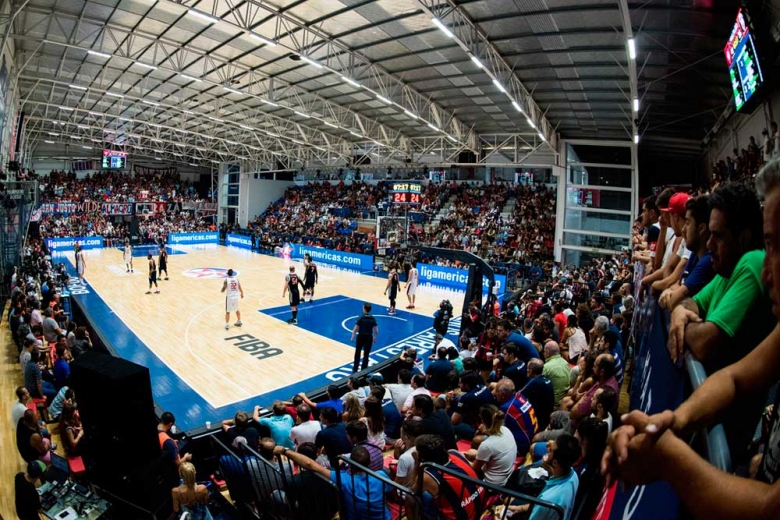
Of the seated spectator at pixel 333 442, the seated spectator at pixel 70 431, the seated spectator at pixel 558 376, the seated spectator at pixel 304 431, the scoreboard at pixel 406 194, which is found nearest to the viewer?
the seated spectator at pixel 333 442

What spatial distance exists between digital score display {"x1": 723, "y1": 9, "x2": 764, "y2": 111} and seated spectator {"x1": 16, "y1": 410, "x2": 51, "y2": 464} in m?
11.8

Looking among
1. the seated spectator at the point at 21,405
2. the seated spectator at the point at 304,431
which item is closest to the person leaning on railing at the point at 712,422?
the seated spectator at the point at 304,431

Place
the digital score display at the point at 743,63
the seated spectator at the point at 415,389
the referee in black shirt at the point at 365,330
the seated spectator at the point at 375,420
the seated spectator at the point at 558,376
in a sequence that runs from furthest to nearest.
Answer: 1. the referee in black shirt at the point at 365,330
2. the digital score display at the point at 743,63
3. the seated spectator at the point at 415,389
4. the seated spectator at the point at 558,376
5. the seated spectator at the point at 375,420

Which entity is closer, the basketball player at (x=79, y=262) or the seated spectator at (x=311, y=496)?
the seated spectator at (x=311, y=496)

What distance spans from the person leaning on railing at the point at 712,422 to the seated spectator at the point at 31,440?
285 inches

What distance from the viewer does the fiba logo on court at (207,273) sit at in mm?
23141

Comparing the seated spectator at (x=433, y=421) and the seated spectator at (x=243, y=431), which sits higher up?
the seated spectator at (x=433, y=421)

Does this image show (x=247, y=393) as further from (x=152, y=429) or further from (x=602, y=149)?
(x=602, y=149)

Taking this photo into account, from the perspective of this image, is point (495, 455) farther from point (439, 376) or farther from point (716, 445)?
point (716, 445)

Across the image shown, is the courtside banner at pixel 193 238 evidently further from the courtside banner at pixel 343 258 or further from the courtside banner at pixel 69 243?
the courtside banner at pixel 343 258

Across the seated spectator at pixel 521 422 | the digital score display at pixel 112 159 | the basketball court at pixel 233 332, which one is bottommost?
the basketball court at pixel 233 332

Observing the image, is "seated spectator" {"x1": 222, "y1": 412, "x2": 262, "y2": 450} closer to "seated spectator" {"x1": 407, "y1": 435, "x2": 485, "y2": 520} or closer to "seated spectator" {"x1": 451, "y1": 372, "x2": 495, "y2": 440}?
"seated spectator" {"x1": 451, "y1": 372, "x2": 495, "y2": 440}

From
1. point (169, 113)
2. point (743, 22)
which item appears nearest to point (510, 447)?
point (743, 22)

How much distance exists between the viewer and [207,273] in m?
24.2
